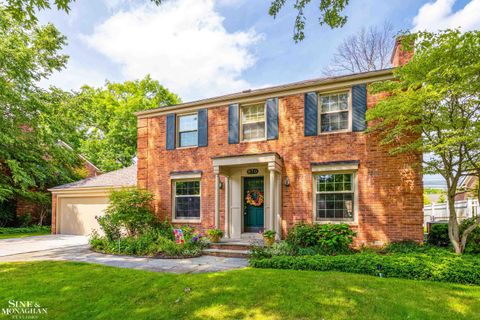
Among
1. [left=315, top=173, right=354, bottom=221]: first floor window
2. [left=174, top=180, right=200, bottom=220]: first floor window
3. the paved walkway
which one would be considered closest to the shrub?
the paved walkway

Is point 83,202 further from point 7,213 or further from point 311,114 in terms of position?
point 311,114

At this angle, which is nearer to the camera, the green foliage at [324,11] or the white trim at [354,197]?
the green foliage at [324,11]

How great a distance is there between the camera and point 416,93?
6.50 m

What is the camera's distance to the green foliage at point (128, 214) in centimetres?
986

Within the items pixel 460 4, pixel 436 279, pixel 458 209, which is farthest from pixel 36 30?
pixel 458 209

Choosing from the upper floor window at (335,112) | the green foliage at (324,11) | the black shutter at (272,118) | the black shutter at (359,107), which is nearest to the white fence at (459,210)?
the black shutter at (359,107)

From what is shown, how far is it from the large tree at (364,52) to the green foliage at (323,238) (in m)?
15.5

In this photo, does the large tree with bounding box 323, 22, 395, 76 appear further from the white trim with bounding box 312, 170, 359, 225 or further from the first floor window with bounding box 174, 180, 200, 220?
the first floor window with bounding box 174, 180, 200, 220

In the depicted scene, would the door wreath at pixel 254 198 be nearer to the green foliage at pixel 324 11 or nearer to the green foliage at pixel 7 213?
the green foliage at pixel 324 11

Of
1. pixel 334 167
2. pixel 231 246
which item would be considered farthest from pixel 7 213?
pixel 334 167

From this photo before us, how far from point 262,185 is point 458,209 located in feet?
35.5

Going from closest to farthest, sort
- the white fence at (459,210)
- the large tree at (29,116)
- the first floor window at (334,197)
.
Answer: the first floor window at (334,197), the white fence at (459,210), the large tree at (29,116)

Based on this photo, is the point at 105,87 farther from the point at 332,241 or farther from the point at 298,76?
the point at 332,241

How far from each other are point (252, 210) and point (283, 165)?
6.86ft
